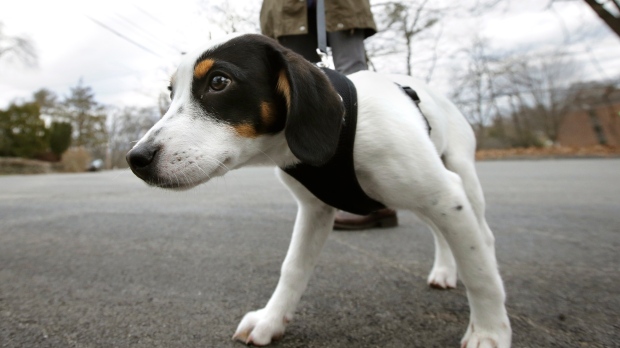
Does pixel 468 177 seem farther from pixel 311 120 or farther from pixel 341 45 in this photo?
pixel 341 45

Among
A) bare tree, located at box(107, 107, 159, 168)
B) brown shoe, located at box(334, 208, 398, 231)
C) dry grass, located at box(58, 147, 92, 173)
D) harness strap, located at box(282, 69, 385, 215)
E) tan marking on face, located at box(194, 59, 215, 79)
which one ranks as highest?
tan marking on face, located at box(194, 59, 215, 79)

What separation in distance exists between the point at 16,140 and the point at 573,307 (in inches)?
1314

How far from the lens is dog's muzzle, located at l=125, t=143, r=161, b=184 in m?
1.43

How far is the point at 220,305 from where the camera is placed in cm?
211

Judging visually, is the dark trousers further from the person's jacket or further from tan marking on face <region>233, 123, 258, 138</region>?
tan marking on face <region>233, 123, 258, 138</region>

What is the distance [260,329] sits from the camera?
1753 mm

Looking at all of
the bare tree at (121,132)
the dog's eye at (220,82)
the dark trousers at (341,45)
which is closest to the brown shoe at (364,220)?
the dark trousers at (341,45)

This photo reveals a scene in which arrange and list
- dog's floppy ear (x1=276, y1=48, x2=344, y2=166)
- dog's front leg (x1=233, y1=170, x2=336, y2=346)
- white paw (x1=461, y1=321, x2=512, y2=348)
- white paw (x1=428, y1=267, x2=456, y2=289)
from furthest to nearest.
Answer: white paw (x1=428, y1=267, x2=456, y2=289), dog's front leg (x1=233, y1=170, x2=336, y2=346), white paw (x1=461, y1=321, x2=512, y2=348), dog's floppy ear (x1=276, y1=48, x2=344, y2=166)

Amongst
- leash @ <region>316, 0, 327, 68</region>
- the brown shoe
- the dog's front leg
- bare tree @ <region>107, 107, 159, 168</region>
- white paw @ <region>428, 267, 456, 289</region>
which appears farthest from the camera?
bare tree @ <region>107, 107, 159, 168</region>

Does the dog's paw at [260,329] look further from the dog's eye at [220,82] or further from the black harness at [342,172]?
the dog's eye at [220,82]

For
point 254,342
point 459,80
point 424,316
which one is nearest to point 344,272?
point 424,316

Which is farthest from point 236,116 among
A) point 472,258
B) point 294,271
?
point 472,258

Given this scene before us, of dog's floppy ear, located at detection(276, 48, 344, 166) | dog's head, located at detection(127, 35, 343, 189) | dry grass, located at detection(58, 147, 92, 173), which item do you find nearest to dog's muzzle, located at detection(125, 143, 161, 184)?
dog's head, located at detection(127, 35, 343, 189)

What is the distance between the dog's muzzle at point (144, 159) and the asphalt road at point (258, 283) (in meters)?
0.65
